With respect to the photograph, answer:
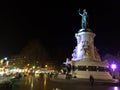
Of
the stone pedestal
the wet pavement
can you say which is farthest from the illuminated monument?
the wet pavement

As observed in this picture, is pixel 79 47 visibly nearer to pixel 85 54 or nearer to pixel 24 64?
pixel 85 54

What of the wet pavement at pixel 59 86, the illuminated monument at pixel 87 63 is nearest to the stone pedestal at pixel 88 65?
the illuminated monument at pixel 87 63

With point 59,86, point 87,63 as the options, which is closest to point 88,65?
point 87,63

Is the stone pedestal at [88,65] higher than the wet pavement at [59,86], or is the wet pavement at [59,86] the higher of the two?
the stone pedestal at [88,65]

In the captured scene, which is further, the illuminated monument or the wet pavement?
the illuminated monument

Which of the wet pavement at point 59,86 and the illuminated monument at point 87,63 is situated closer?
the wet pavement at point 59,86

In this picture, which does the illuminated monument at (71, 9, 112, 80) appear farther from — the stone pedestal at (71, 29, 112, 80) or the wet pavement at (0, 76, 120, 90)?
the wet pavement at (0, 76, 120, 90)

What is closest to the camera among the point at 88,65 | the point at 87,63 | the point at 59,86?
the point at 59,86

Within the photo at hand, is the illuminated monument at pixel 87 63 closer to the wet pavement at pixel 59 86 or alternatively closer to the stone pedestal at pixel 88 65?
the stone pedestal at pixel 88 65

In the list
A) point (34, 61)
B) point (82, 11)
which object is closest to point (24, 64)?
point (34, 61)

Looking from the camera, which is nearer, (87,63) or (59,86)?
(59,86)

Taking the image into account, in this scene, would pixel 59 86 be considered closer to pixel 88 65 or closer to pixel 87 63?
pixel 88 65

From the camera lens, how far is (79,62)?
54188 millimetres

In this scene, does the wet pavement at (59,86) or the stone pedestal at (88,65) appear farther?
the stone pedestal at (88,65)
